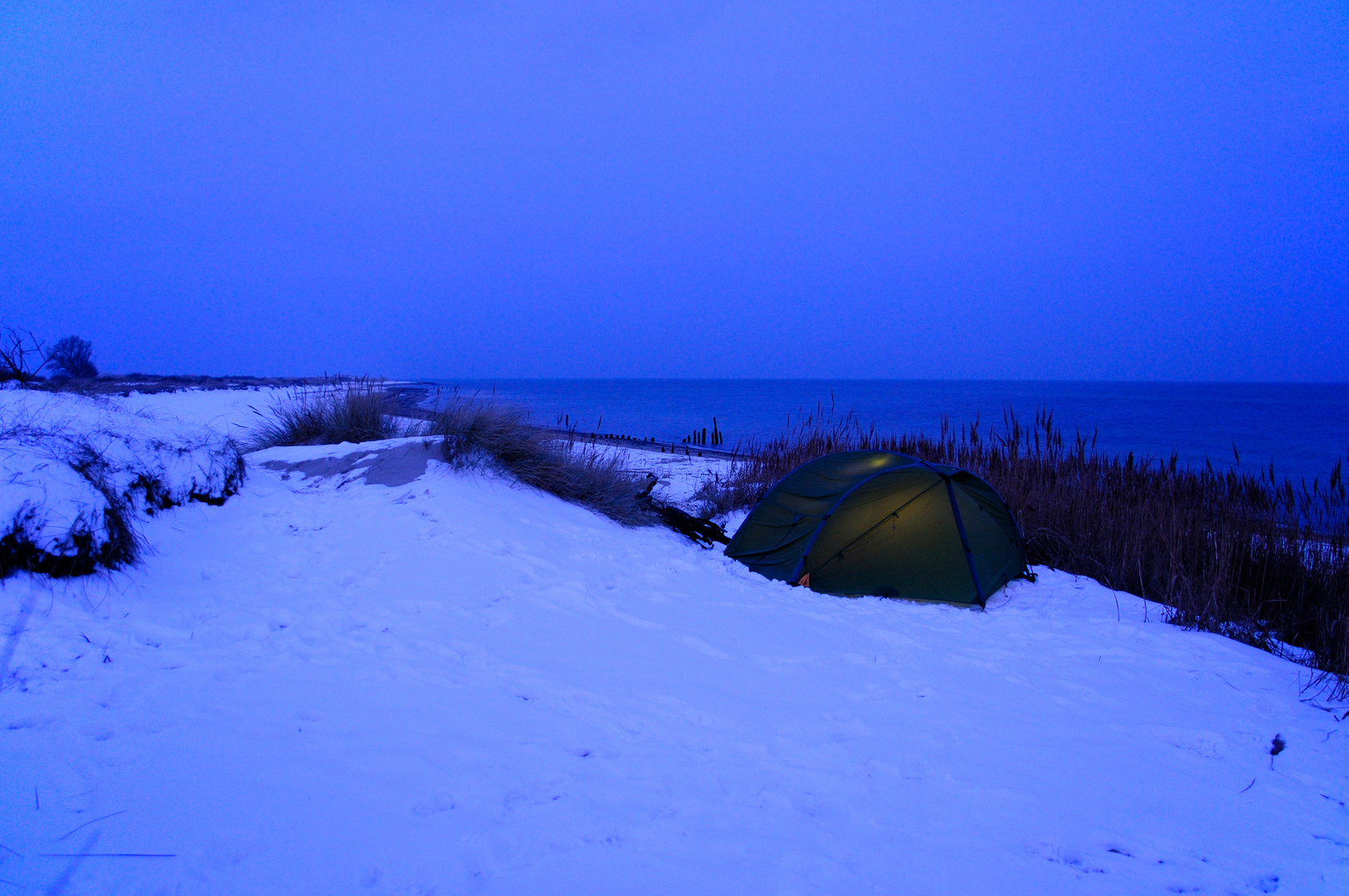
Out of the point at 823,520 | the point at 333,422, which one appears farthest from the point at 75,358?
Answer: the point at 823,520

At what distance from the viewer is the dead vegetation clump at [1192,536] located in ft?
16.1

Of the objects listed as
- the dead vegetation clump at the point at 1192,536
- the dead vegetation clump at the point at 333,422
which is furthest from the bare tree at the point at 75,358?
the dead vegetation clump at the point at 1192,536

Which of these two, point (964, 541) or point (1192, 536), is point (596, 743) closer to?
point (964, 541)

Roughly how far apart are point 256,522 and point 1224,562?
323 inches

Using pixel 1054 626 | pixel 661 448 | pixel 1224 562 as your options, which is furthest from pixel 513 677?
pixel 661 448

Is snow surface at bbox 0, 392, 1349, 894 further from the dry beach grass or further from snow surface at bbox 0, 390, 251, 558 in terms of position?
the dry beach grass

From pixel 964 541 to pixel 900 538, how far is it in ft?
1.86

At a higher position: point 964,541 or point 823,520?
point 823,520

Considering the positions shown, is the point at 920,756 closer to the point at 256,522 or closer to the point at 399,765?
the point at 399,765

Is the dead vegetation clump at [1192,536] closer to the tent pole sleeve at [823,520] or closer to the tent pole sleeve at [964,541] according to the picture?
the tent pole sleeve at [964,541]

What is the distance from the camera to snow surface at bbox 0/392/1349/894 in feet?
6.78

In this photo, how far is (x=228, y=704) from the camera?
2.75 m

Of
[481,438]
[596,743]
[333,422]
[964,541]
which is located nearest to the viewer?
[596,743]

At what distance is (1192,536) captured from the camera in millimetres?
6207
